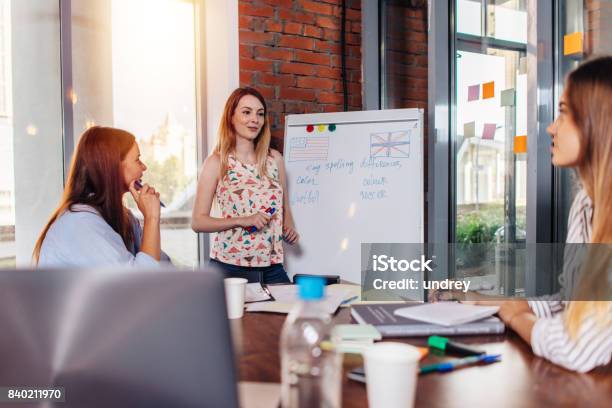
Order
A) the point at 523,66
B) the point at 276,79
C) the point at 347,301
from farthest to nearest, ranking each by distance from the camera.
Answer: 1. the point at 276,79
2. the point at 523,66
3. the point at 347,301

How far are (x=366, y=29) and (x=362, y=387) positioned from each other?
3.28 m

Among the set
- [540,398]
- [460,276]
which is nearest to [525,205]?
[460,276]

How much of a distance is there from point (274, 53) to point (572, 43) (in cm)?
179

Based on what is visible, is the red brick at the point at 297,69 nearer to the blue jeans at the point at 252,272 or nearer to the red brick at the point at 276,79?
the red brick at the point at 276,79

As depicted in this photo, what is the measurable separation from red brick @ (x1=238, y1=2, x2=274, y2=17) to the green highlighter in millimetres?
2766

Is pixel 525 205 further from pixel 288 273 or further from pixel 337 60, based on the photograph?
pixel 337 60

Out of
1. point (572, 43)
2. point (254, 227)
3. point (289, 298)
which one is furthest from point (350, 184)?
point (289, 298)

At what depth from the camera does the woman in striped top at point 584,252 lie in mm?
961

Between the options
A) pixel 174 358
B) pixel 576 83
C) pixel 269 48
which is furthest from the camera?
pixel 269 48

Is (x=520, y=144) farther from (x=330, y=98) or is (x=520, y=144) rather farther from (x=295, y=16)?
(x=295, y=16)

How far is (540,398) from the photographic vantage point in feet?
2.72

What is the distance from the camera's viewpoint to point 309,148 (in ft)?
10.4

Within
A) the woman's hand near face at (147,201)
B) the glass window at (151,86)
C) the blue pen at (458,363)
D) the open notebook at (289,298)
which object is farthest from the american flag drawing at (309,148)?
the blue pen at (458,363)

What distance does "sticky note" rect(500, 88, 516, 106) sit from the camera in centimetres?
267
